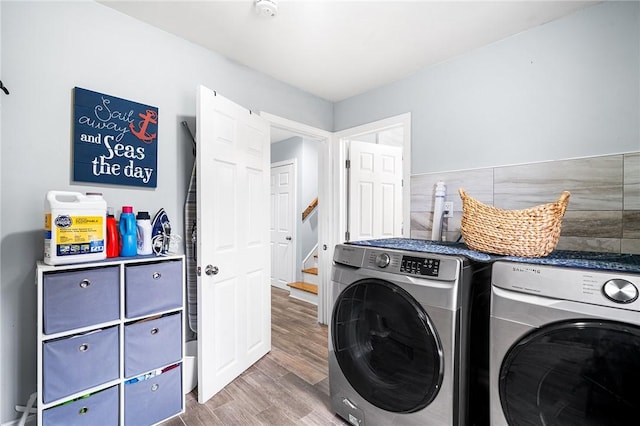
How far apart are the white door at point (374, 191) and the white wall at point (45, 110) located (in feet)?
5.73

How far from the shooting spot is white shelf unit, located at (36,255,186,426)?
4.03 ft

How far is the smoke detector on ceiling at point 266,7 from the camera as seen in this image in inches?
60.8

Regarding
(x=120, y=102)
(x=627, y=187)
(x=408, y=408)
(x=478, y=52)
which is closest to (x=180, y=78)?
(x=120, y=102)

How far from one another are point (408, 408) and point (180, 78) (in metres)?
2.37

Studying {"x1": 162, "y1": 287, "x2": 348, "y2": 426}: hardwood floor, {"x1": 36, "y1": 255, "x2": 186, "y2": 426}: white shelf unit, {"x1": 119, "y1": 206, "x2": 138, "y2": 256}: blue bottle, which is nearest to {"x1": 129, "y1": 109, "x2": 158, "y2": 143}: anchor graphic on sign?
{"x1": 119, "y1": 206, "x2": 138, "y2": 256}: blue bottle

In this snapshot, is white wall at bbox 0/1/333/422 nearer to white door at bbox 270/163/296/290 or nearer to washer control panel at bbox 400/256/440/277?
washer control panel at bbox 400/256/440/277

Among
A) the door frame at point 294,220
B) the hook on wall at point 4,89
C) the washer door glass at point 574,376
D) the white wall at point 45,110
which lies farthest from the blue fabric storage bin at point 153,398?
the door frame at point 294,220

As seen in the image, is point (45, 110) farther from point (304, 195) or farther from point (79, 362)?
point (304, 195)

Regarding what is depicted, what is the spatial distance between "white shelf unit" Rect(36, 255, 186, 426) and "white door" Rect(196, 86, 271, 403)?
190 mm

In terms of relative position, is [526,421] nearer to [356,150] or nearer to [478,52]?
[478,52]

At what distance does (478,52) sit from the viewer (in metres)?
2.03

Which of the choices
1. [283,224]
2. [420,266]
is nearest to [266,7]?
[420,266]

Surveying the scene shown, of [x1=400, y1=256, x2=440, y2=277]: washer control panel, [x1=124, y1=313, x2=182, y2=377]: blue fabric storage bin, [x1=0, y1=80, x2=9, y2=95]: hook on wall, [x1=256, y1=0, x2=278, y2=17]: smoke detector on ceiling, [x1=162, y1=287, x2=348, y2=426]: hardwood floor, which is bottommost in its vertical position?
[x1=162, y1=287, x2=348, y2=426]: hardwood floor

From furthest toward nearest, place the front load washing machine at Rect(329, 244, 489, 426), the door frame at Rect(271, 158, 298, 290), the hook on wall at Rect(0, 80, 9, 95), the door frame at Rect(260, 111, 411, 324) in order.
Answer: the door frame at Rect(271, 158, 298, 290) → the door frame at Rect(260, 111, 411, 324) → the hook on wall at Rect(0, 80, 9, 95) → the front load washing machine at Rect(329, 244, 489, 426)
